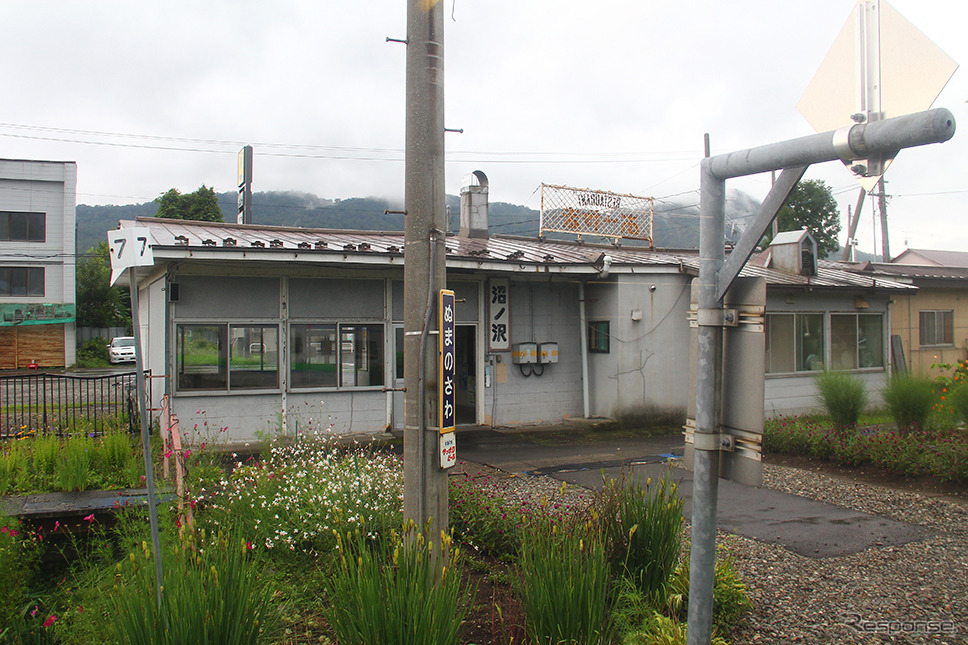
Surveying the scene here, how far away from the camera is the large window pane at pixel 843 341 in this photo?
17438 mm

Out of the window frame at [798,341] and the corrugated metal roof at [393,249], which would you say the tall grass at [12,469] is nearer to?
the corrugated metal roof at [393,249]

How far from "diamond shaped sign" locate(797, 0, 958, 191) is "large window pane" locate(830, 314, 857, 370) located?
655 inches

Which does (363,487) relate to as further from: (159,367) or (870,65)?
(159,367)

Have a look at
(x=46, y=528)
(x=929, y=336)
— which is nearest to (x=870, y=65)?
(x=46, y=528)

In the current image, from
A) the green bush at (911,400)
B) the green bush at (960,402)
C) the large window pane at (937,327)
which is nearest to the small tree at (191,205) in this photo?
the large window pane at (937,327)

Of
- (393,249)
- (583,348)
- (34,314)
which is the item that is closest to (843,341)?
(583,348)

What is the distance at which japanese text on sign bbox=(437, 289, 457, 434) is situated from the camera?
4.22m

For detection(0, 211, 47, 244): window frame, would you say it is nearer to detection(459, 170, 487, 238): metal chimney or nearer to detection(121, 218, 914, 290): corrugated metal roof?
detection(121, 218, 914, 290): corrugated metal roof

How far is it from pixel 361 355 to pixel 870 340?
1387 centimetres

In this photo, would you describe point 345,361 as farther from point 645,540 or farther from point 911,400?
point 911,400

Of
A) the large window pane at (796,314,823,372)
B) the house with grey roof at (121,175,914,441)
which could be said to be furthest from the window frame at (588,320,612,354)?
the large window pane at (796,314,823,372)

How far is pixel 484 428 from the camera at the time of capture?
1392 centimetres

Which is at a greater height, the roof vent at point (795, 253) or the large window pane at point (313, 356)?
the roof vent at point (795, 253)

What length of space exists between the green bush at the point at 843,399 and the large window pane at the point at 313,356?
29.1ft
